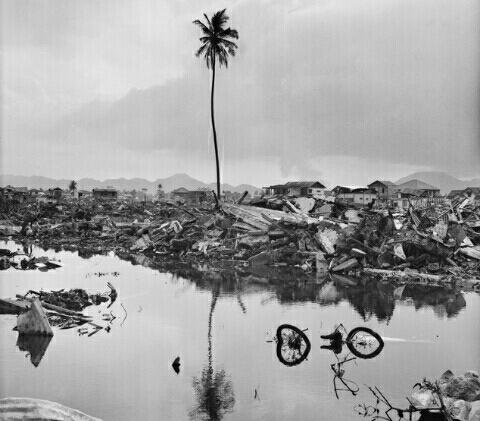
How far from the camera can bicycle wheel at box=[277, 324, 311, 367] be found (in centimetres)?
925

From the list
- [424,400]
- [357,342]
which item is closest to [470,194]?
[357,342]

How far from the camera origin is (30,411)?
15.9ft

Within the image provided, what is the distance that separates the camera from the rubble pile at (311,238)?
20.4m

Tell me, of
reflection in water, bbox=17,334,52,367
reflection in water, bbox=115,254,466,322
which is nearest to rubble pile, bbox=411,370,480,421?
reflection in water, bbox=115,254,466,322

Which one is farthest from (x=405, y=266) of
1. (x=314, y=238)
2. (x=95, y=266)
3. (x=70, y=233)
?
(x=70, y=233)

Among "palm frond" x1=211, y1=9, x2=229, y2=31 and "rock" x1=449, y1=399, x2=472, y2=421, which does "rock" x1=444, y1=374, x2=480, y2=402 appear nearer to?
"rock" x1=449, y1=399, x2=472, y2=421

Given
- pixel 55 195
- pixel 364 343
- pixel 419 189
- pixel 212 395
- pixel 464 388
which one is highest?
pixel 419 189

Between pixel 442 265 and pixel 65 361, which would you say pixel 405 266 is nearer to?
pixel 442 265

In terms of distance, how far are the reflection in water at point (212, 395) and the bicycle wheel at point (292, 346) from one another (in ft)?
4.71

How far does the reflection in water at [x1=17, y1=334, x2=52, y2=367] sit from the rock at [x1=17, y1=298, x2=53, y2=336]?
0.13 meters

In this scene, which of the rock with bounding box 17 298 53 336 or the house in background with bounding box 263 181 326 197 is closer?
the rock with bounding box 17 298 53 336

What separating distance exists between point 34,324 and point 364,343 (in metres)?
7.21

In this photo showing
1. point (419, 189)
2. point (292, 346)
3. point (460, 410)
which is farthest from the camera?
point (419, 189)

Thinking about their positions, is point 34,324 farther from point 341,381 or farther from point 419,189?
point 419,189
